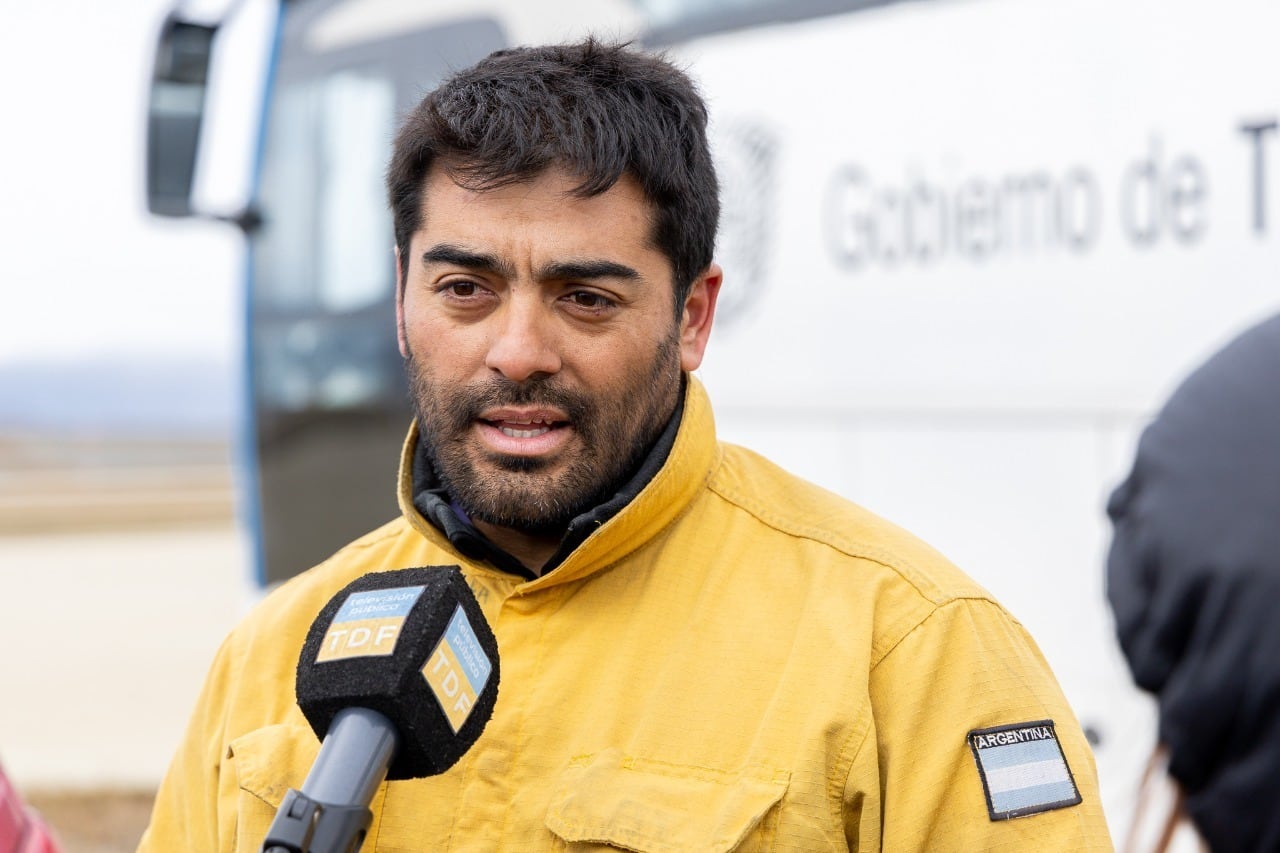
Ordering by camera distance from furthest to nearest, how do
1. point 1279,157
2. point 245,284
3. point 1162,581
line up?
point 245,284
point 1279,157
point 1162,581

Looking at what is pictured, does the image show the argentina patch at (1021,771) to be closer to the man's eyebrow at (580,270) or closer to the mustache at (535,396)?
the mustache at (535,396)

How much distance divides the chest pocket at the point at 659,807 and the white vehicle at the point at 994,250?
154 centimetres

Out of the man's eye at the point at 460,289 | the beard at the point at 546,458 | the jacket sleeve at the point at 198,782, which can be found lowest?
the jacket sleeve at the point at 198,782

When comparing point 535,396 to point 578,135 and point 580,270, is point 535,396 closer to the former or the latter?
point 580,270

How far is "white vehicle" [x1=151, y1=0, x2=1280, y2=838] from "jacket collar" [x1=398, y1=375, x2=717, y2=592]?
1.08 m

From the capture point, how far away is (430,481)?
7.63 feet

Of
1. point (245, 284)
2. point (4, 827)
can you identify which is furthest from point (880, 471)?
point (245, 284)

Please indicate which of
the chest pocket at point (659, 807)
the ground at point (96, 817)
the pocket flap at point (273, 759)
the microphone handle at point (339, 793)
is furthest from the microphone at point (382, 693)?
the ground at point (96, 817)

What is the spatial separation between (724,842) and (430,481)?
71 cm

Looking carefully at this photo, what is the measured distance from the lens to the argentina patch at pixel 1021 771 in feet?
6.29

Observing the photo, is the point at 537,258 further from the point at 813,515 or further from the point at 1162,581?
the point at 1162,581

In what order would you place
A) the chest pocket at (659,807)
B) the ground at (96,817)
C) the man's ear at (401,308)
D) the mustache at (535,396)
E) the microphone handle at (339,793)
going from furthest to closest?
the ground at (96,817) → the man's ear at (401,308) → the mustache at (535,396) → the chest pocket at (659,807) → the microphone handle at (339,793)

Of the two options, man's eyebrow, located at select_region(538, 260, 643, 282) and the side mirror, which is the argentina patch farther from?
the side mirror

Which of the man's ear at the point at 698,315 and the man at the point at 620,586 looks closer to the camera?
the man at the point at 620,586
